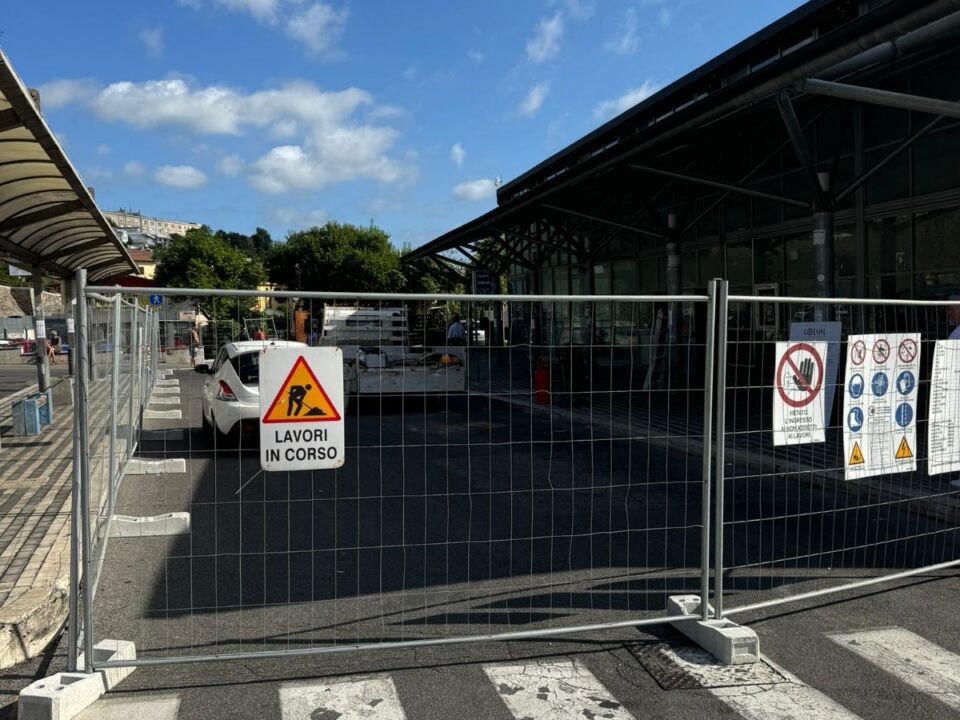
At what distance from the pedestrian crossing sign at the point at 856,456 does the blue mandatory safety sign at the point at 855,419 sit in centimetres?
11

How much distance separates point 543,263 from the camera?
25391 millimetres

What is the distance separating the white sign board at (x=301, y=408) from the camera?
3959 mm

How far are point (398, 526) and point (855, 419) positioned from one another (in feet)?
12.6

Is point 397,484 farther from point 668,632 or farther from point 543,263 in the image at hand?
point 543,263

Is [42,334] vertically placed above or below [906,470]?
above

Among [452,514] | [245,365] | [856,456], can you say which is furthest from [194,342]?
[856,456]

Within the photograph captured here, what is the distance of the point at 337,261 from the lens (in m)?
67.4

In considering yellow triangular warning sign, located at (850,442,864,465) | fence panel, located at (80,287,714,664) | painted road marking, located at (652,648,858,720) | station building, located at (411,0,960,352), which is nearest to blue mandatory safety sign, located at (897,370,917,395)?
yellow triangular warning sign, located at (850,442,864,465)

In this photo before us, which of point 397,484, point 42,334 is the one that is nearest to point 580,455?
point 397,484

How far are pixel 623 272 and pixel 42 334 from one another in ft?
44.2

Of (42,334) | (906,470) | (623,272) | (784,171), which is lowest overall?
(906,470)

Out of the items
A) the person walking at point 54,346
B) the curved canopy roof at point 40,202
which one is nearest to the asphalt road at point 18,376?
the person walking at point 54,346

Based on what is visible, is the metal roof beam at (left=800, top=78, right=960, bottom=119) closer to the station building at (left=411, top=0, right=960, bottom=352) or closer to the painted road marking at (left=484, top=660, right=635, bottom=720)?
the station building at (left=411, top=0, right=960, bottom=352)

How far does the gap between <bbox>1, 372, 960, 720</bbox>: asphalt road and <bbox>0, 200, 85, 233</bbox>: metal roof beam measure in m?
4.84
